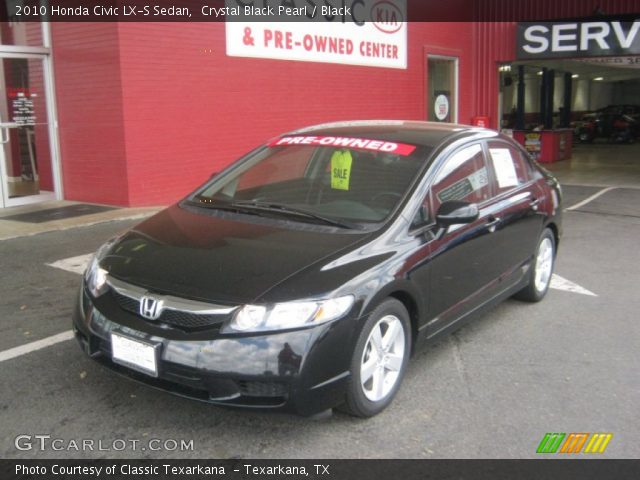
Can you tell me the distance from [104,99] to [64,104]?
35.3 inches

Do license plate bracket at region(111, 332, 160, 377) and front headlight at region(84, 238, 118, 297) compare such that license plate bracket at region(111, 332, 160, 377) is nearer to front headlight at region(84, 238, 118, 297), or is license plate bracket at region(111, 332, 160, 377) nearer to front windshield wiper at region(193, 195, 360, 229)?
front headlight at region(84, 238, 118, 297)

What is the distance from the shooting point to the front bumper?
9.57ft

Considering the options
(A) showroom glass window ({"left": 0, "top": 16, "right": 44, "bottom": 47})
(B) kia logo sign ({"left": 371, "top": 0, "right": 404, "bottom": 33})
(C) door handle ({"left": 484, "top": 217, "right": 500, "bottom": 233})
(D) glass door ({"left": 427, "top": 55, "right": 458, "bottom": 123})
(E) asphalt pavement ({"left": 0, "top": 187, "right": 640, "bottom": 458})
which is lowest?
(E) asphalt pavement ({"left": 0, "top": 187, "right": 640, "bottom": 458})

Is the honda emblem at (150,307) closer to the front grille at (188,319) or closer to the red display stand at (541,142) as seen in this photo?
the front grille at (188,319)

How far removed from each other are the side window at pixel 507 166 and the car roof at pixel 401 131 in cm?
14

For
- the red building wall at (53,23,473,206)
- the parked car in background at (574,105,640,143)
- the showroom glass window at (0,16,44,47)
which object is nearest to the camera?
the red building wall at (53,23,473,206)

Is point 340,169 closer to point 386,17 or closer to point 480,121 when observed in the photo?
point 386,17

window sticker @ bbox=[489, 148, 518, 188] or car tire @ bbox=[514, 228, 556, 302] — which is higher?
window sticker @ bbox=[489, 148, 518, 188]

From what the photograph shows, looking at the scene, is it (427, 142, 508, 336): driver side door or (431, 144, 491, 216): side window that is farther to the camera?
(431, 144, 491, 216): side window

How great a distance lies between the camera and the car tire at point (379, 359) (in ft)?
10.5

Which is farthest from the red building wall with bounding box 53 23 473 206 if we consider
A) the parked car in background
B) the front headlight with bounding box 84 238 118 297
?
the parked car in background

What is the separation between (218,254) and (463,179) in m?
1.79

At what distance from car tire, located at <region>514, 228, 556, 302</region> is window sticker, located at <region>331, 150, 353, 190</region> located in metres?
1.92

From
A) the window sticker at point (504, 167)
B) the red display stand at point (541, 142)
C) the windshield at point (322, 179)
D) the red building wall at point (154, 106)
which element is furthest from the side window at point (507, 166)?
the red display stand at point (541, 142)
